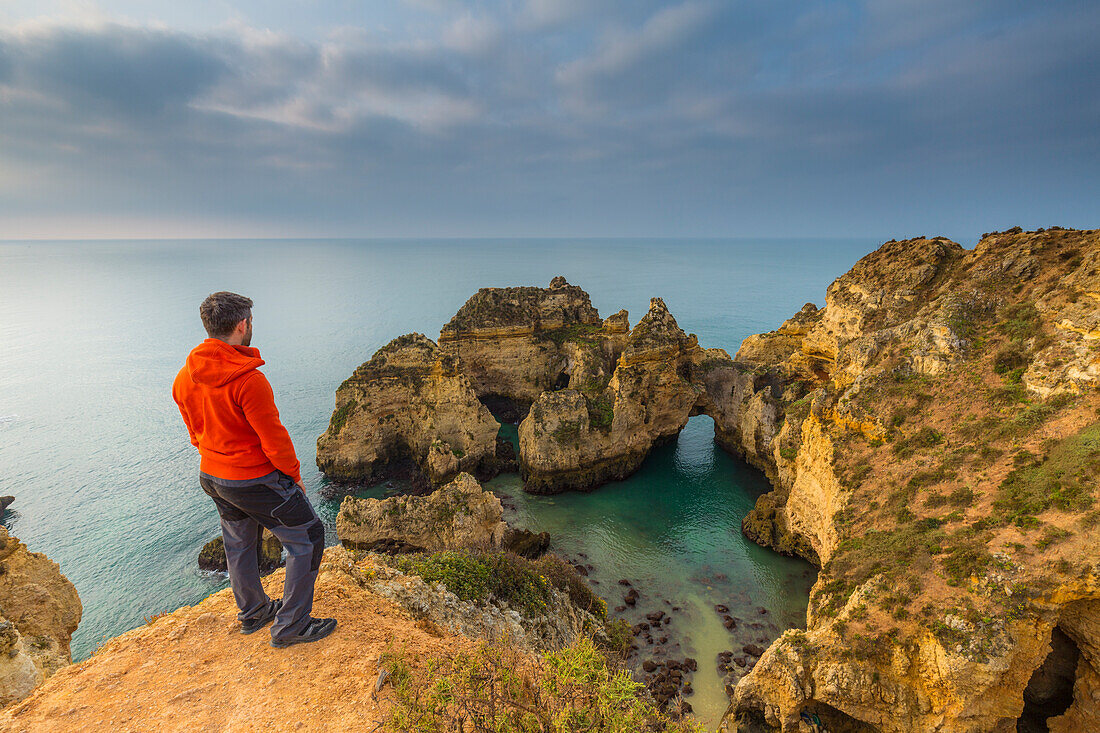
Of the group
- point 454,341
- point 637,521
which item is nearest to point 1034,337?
point 637,521

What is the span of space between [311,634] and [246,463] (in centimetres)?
240

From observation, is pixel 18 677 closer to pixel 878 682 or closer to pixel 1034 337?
pixel 878 682

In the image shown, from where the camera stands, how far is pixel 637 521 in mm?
25812

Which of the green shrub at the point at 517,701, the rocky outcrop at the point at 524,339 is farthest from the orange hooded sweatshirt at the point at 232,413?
the rocky outcrop at the point at 524,339

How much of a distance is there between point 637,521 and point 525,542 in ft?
25.8

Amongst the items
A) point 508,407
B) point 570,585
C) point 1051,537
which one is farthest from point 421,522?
point 508,407

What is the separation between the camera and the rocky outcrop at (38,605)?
27.9 feet

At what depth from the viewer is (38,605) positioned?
9.14m

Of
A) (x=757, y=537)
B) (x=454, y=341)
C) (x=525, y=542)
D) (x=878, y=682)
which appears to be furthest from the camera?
(x=454, y=341)

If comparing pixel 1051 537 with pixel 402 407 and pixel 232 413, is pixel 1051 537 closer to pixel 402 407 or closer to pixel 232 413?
pixel 232 413

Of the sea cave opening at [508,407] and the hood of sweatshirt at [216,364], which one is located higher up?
the hood of sweatshirt at [216,364]

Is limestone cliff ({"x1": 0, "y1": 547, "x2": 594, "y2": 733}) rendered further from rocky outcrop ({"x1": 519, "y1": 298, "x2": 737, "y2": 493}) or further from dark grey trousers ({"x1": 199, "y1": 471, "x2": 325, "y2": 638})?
rocky outcrop ({"x1": 519, "y1": 298, "x2": 737, "y2": 493})

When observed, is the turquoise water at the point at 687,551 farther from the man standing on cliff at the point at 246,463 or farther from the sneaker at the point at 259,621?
the man standing on cliff at the point at 246,463

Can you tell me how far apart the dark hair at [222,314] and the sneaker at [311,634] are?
3.74 metres
